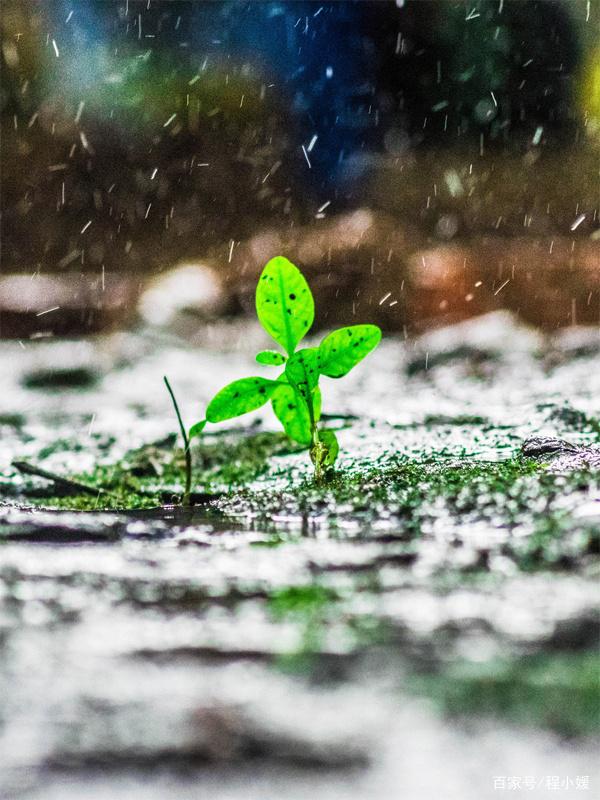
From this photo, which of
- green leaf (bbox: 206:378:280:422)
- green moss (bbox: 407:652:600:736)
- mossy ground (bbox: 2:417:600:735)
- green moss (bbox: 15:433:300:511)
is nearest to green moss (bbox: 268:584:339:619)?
mossy ground (bbox: 2:417:600:735)

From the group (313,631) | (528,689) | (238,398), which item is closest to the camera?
(528,689)

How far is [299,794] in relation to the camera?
609 mm

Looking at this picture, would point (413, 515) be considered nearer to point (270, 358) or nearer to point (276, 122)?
point (270, 358)

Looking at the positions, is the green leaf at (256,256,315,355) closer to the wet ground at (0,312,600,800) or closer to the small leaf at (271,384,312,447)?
the small leaf at (271,384,312,447)

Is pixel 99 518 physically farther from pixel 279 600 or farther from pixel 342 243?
pixel 342 243

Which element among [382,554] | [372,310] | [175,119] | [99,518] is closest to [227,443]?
[99,518]

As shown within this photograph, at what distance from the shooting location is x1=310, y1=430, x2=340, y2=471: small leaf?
1.66 m

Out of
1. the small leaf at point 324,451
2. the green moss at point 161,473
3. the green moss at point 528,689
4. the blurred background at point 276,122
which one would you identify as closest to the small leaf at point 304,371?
the small leaf at point 324,451

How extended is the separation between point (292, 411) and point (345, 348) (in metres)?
0.17

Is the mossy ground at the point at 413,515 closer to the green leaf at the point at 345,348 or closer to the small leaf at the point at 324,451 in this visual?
the small leaf at the point at 324,451

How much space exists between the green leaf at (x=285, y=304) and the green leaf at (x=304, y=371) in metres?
0.03

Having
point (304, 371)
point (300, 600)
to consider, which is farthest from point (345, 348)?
point (300, 600)

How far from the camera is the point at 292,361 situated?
1.58m

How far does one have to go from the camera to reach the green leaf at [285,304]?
1.61m
